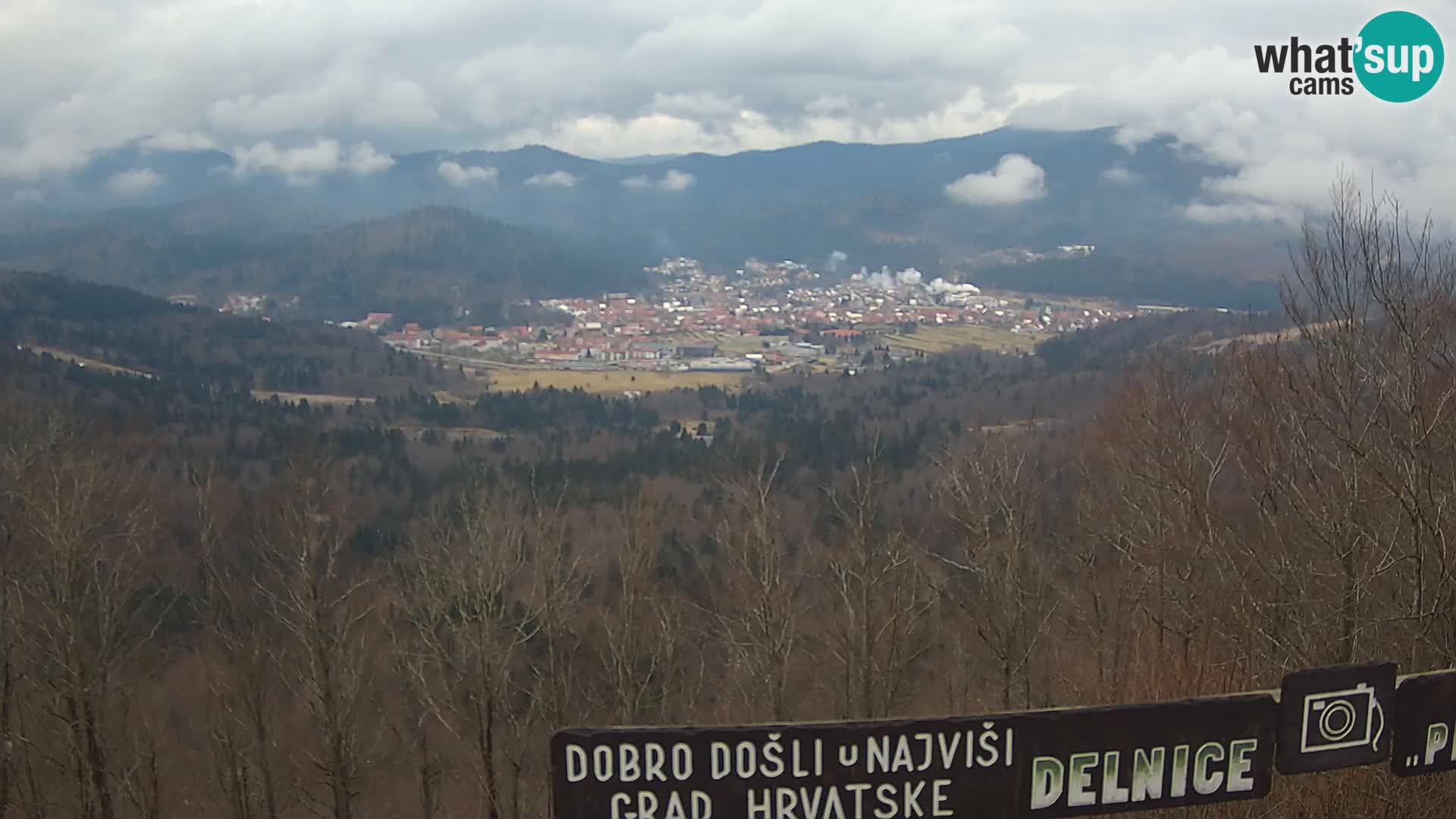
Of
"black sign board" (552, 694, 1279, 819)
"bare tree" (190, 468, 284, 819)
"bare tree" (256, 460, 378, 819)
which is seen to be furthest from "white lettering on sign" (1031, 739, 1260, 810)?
"bare tree" (190, 468, 284, 819)

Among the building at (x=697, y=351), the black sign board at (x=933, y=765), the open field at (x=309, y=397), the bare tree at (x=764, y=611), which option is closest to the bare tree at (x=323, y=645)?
the bare tree at (x=764, y=611)

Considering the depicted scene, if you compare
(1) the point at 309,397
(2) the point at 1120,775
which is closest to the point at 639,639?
(2) the point at 1120,775

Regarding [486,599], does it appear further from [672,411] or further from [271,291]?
[271,291]

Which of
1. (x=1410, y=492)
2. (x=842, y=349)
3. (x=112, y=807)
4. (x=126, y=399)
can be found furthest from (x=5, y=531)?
(x=842, y=349)

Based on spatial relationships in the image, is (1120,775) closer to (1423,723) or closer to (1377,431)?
(1423,723)

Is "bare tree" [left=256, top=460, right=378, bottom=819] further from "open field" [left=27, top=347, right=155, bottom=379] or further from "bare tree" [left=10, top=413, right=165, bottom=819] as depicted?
"open field" [left=27, top=347, right=155, bottom=379]

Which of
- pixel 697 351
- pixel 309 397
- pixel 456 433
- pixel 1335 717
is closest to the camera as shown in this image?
pixel 1335 717

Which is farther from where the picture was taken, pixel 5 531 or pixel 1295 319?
pixel 5 531
